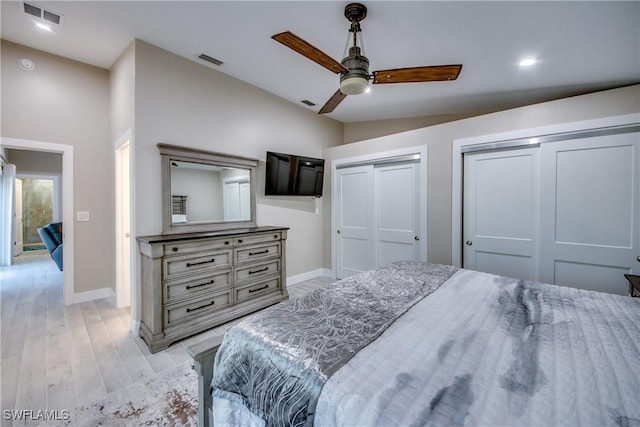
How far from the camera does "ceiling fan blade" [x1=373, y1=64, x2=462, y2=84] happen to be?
1993mm

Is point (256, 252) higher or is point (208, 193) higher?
point (208, 193)

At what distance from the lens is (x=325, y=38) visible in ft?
7.98

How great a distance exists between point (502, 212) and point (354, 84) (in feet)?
7.88

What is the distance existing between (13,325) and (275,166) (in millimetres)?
3404

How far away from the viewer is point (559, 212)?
9.02ft

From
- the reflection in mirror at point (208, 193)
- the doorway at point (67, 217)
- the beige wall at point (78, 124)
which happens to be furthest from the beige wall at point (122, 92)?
the reflection in mirror at point (208, 193)

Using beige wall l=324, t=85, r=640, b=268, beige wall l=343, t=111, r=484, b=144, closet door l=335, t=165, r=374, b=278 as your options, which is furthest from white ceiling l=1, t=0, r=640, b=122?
closet door l=335, t=165, r=374, b=278

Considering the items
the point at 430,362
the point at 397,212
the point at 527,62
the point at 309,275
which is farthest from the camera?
the point at 309,275

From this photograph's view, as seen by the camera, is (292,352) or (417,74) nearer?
(292,352)

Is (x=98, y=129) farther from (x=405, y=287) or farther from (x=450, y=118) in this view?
(x=450, y=118)

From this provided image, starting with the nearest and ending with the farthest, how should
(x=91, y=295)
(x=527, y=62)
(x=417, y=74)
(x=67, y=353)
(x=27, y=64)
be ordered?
(x=417, y=74) < (x=67, y=353) < (x=527, y=62) < (x=27, y=64) < (x=91, y=295)

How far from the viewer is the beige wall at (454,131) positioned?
2.47 meters

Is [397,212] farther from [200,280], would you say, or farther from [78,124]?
[78,124]

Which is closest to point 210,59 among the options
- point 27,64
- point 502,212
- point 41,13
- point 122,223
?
point 41,13
